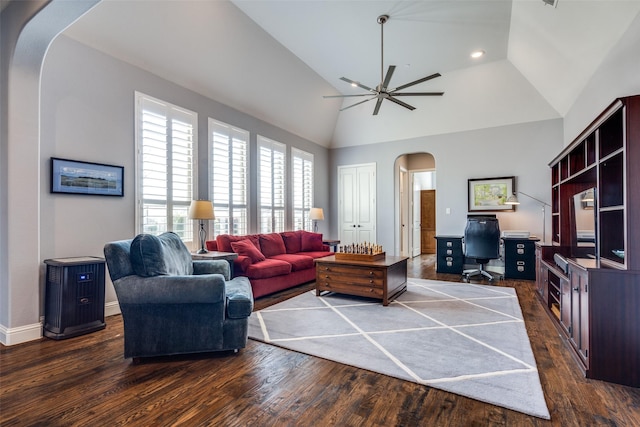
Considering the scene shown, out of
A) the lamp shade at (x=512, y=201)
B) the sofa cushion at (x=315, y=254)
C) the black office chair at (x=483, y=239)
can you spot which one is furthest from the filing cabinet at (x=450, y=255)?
the sofa cushion at (x=315, y=254)

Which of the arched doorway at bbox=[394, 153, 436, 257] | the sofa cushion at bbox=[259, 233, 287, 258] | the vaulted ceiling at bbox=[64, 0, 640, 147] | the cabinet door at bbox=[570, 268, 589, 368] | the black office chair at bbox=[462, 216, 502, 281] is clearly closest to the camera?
the cabinet door at bbox=[570, 268, 589, 368]

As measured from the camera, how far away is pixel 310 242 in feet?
20.2

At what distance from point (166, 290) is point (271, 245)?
9.98ft

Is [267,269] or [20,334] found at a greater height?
[267,269]

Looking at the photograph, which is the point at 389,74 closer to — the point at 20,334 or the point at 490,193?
the point at 490,193

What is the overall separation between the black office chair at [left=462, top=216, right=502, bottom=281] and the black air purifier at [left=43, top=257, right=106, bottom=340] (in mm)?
5343

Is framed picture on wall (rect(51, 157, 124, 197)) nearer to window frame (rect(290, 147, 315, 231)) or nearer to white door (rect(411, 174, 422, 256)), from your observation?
window frame (rect(290, 147, 315, 231))

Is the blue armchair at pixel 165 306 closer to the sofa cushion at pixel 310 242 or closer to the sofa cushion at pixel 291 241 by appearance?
the sofa cushion at pixel 291 241

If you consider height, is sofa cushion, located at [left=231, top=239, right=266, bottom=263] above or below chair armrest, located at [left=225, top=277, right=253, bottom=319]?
above

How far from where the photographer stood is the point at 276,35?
4.66m

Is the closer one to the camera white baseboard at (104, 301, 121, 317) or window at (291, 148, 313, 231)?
white baseboard at (104, 301, 121, 317)

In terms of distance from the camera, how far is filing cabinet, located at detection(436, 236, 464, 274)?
5938 millimetres

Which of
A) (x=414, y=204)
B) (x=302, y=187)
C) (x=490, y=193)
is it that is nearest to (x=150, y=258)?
(x=302, y=187)

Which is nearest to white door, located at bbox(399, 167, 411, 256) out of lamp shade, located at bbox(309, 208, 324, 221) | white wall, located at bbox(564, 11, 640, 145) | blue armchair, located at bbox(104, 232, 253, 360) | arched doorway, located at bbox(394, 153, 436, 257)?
arched doorway, located at bbox(394, 153, 436, 257)
